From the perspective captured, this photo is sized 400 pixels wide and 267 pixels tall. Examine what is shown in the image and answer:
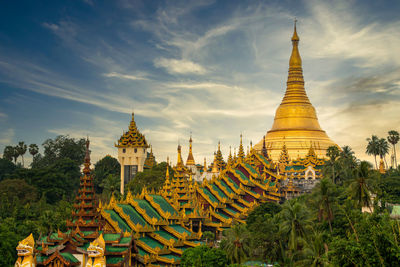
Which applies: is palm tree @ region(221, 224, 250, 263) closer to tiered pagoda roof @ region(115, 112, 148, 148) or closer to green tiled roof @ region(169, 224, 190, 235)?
green tiled roof @ region(169, 224, 190, 235)

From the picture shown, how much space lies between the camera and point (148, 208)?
33.8 m

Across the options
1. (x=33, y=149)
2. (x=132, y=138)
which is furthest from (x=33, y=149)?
(x=132, y=138)

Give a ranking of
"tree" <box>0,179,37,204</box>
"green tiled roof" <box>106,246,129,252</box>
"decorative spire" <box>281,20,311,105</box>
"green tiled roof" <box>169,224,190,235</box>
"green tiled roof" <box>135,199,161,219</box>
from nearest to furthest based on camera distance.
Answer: "green tiled roof" <box>106,246,129,252</box>
"green tiled roof" <box>135,199,161,219</box>
"green tiled roof" <box>169,224,190,235</box>
"tree" <box>0,179,37,204</box>
"decorative spire" <box>281,20,311,105</box>

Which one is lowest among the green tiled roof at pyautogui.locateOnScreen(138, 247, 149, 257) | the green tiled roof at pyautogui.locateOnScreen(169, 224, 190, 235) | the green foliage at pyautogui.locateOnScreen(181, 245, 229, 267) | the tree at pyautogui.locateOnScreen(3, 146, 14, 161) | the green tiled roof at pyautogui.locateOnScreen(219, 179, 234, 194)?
the green foliage at pyautogui.locateOnScreen(181, 245, 229, 267)

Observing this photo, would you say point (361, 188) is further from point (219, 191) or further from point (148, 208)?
point (148, 208)

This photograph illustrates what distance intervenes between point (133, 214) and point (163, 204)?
5229 millimetres

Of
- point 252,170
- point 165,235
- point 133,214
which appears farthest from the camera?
point 252,170

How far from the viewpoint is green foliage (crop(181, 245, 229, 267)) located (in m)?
28.5

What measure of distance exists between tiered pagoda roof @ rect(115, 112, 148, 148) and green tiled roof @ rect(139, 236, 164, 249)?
5207 cm

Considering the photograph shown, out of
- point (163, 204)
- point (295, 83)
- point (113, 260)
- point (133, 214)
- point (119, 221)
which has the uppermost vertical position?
point (295, 83)

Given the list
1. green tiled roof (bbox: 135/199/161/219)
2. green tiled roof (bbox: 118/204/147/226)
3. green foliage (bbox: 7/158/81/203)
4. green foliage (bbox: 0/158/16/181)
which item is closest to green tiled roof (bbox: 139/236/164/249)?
green tiled roof (bbox: 118/204/147/226)

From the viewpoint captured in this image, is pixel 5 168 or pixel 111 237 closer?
pixel 111 237

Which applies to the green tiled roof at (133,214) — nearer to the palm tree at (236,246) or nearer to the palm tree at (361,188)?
the palm tree at (236,246)

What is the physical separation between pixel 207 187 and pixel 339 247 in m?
28.9
